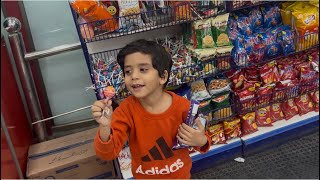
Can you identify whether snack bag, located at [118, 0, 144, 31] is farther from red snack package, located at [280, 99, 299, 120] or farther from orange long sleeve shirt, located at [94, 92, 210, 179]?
red snack package, located at [280, 99, 299, 120]

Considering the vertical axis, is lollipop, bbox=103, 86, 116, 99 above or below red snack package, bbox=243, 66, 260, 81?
above

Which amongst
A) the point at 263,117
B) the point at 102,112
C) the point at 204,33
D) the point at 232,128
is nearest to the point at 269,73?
the point at 263,117

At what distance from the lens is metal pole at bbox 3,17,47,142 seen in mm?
Answer: 1706

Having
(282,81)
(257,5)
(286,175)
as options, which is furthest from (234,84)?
(286,175)

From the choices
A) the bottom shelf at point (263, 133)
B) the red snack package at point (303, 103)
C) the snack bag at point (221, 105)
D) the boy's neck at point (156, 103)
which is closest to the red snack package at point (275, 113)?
the bottom shelf at point (263, 133)

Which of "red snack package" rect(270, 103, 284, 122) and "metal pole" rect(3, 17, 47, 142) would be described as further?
"red snack package" rect(270, 103, 284, 122)

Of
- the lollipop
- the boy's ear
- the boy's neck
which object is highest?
the boy's ear

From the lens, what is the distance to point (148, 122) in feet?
4.06

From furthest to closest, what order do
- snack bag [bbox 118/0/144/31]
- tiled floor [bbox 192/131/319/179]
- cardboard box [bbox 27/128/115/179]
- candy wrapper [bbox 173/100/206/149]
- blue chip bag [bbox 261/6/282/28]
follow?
blue chip bag [bbox 261/6/282/28], tiled floor [bbox 192/131/319/179], cardboard box [bbox 27/128/115/179], snack bag [bbox 118/0/144/31], candy wrapper [bbox 173/100/206/149]

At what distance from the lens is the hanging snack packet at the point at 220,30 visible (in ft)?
5.88

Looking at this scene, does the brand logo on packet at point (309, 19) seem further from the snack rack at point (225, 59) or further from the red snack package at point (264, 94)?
the red snack package at point (264, 94)

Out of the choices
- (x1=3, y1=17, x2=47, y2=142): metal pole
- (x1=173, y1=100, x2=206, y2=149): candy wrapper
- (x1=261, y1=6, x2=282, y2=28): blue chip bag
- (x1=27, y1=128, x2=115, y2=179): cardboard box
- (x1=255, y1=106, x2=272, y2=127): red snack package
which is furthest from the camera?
(x1=255, y1=106, x2=272, y2=127): red snack package

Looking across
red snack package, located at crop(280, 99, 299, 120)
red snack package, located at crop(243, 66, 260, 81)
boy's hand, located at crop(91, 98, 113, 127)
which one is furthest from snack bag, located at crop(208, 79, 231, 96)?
boy's hand, located at crop(91, 98, 113, 127)

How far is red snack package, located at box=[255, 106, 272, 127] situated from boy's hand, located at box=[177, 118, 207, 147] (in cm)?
109
